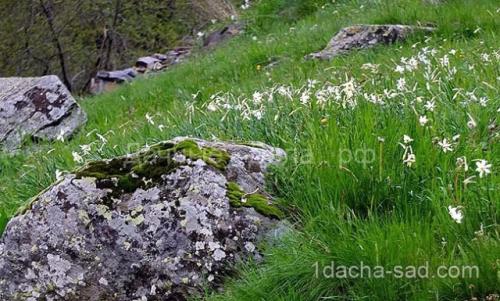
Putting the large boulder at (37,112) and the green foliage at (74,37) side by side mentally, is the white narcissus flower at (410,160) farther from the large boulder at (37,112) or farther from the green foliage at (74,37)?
the green foliage at (74,37)

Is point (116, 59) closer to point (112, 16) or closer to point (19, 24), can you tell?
point (112, 16)

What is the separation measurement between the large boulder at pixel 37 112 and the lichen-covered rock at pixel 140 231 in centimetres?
594

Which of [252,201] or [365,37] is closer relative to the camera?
[252,201]

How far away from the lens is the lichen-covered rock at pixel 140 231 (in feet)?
10.2

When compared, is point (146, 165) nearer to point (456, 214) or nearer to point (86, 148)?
point (86, 148)

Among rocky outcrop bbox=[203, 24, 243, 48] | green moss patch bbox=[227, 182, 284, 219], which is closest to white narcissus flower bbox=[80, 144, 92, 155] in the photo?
green moss patch bbox=[227, 182, 284, 219]

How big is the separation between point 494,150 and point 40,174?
3.23 meters

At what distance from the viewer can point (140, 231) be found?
3.20 m

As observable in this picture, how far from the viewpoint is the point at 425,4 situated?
32.1 feet

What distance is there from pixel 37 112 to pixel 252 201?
7.18 metres

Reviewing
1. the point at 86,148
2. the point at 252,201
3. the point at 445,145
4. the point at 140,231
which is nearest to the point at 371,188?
the point at 445,145

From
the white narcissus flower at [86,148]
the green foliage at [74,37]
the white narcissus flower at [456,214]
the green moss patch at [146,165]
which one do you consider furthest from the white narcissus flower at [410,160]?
the green foliage at [74,37]

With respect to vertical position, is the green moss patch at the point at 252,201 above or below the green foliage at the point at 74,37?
above

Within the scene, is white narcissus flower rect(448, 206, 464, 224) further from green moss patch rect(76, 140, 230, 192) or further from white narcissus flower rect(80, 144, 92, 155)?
white narcissus flower rect(80, 144, 92, 155)
